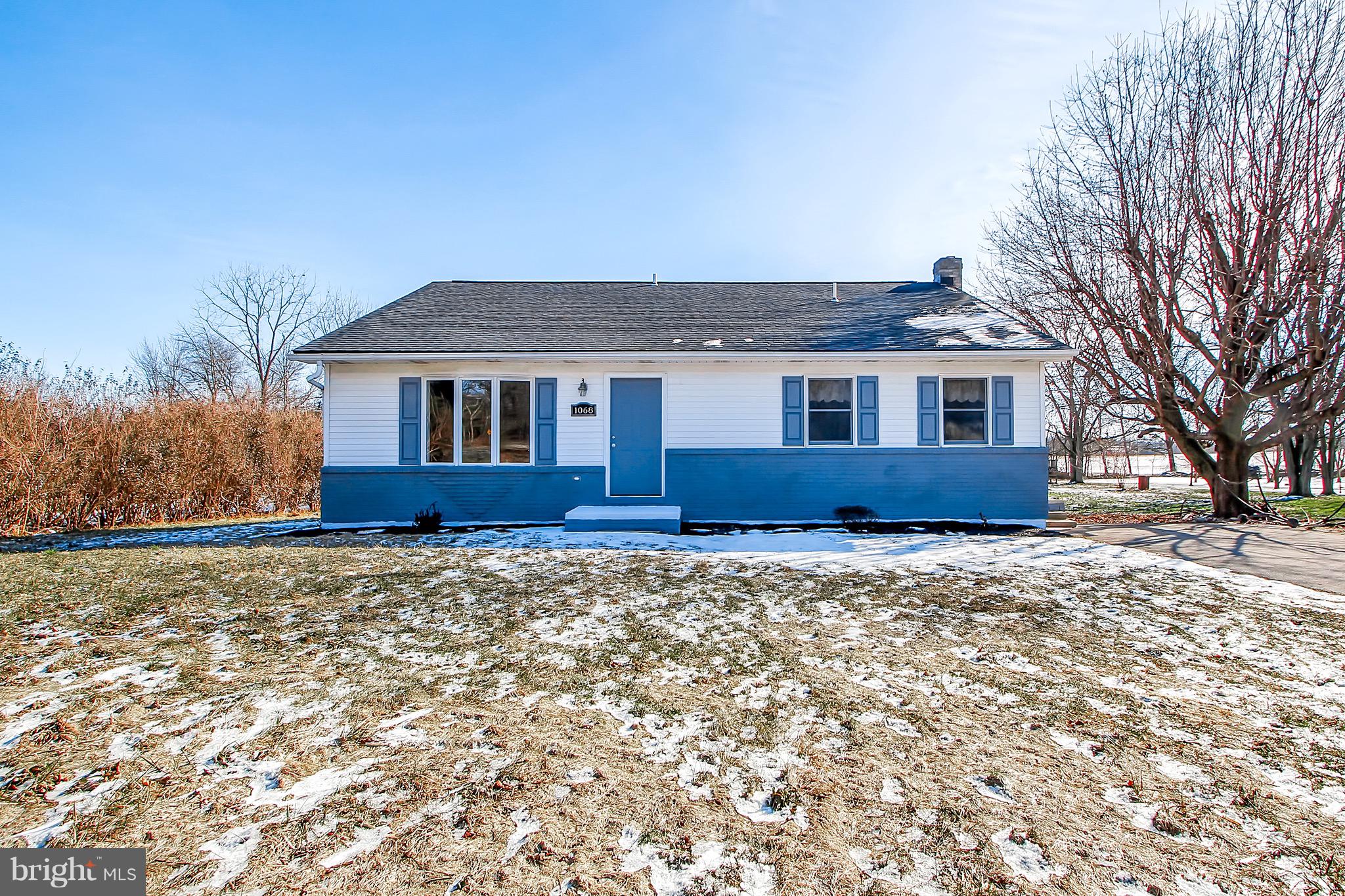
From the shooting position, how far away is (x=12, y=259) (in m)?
16.9

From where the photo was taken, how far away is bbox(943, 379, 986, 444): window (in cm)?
1009

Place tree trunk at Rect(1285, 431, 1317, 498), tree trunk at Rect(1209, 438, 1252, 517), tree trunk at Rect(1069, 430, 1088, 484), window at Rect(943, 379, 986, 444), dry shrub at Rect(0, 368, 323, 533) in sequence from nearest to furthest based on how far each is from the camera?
dry shrub at Rect(0, 368, 323, 533)
window at Rect(943, 379, 986, 444)
tree trunk at Rect(1209, 438, 1252, 517)
tree trunk at Rect(1285, 431, 1317, 498)
tree trunk at Rect(1069, 430, 1088, 484)

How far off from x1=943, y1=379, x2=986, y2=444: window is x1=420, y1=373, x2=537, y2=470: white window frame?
718cm

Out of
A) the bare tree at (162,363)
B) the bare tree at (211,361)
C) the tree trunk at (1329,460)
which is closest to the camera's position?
the tree trunk at (1329,460)

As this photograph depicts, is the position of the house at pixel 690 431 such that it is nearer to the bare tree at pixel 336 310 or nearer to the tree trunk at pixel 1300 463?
the tree trunk at pixel 1300 463

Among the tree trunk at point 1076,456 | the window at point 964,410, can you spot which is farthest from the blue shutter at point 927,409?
the tree trunk at point 1076,456

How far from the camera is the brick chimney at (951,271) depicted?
13.5 metres

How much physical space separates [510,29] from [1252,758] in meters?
12.9

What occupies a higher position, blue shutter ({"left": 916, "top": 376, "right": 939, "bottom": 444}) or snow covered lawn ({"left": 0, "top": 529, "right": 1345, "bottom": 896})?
blue shutter ({"left": 916, "top": 376, "right": 939, "bottom": 444})

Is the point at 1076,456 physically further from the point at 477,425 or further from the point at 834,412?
the point at 477,425

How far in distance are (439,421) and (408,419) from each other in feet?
1.66

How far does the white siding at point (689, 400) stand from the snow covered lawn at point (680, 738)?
203 inches

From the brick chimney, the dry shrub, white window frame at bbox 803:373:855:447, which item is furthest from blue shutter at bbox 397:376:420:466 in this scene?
the brick chimney

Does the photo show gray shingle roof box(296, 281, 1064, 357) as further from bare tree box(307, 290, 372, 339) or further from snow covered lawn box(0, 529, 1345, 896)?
bare tree box(307, 290, 372, 339)
